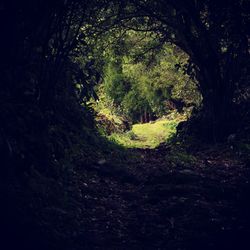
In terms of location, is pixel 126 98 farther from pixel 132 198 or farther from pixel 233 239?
pixel 233 239

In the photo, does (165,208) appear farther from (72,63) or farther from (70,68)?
(72,63)

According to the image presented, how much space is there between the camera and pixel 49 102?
12.7 meters

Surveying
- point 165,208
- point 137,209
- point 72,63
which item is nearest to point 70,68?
point 72,63

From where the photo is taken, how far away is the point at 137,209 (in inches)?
343

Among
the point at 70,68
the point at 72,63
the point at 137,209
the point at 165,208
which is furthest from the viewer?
the point at 72,63

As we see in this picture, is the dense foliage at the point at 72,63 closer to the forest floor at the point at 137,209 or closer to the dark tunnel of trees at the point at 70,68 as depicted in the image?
the dark tunnel of trees at the point at 70,68

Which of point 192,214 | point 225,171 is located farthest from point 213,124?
point 192,214

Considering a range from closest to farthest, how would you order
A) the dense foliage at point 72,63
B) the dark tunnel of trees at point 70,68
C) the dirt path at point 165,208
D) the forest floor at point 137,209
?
the forest floor at point 137,209, the dirt path at point 165,208, the dark tunnel of trees at point 70,68, the dense foliage at point 72,63

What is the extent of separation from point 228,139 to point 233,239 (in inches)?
380

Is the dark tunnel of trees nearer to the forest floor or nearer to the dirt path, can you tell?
the forest floor

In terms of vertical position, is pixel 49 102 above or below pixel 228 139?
above

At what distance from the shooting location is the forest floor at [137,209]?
656 cm

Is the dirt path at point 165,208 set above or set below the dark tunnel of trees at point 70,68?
below

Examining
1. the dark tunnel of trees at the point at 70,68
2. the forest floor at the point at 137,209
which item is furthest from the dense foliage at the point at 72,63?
the forest floor at the point at 137,209
